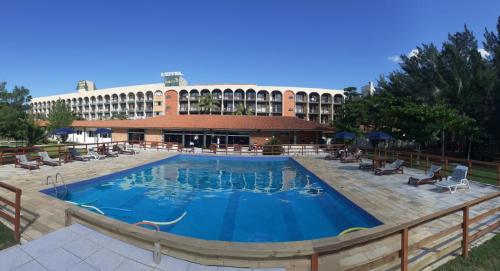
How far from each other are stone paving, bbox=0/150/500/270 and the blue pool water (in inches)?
23.0

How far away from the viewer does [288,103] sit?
62.5m

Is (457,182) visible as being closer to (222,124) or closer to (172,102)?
(222,124)

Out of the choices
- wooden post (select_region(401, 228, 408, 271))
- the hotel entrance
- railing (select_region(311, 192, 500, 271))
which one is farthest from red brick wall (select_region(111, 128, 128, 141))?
wooden post (select_region(401, 228, 408, 271))

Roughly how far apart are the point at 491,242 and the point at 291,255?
14.2 feet

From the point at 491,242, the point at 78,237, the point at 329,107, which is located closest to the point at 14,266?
the point at 78,237

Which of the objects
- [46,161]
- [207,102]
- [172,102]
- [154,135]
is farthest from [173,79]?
[46,161]

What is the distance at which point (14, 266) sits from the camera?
4.38 metres

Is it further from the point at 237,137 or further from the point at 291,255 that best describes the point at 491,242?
the point at 237,137

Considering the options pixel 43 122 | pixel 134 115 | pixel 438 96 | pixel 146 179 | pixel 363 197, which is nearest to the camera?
pixel 363 197

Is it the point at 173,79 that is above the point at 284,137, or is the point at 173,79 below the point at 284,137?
above

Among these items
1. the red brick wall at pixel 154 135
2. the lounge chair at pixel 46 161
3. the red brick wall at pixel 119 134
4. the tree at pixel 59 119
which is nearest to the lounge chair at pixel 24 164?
the lounge chair at pixel 46 161

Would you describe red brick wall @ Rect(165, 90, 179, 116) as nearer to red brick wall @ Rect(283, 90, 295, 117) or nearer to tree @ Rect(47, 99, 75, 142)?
tree @ Rect(47, 99, 75, 142)

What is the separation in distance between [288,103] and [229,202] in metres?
52.4

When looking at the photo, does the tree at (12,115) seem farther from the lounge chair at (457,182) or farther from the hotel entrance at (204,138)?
the lounge chair at (457,182)
